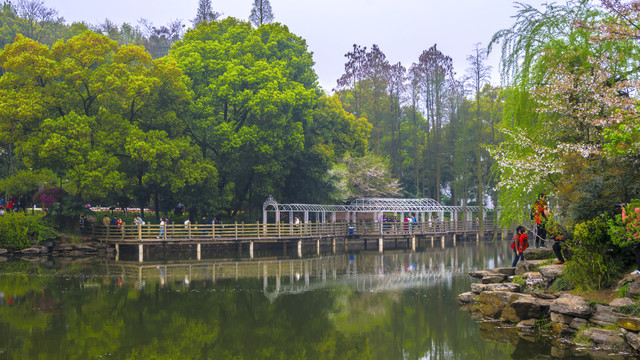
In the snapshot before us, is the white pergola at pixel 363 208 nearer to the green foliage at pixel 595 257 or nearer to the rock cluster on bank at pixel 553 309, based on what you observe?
the rock cluster on bank at pixel 553 309

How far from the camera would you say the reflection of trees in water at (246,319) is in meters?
11.0

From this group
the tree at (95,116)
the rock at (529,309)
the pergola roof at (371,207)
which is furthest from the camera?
the pergola roof at (371,207)

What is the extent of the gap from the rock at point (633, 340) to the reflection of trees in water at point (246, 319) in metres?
A: 2.18

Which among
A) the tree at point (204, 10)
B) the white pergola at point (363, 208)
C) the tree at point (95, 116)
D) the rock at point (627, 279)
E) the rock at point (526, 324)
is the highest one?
the tree at point (204, 10)

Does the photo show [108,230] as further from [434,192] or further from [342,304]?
[434,192]

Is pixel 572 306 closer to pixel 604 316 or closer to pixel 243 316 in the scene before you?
pixel 604 316

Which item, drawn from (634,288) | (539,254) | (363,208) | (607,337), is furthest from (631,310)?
(363,208)

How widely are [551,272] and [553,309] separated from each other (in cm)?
207

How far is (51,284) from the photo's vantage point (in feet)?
61.8

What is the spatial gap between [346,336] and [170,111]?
24.7 meters

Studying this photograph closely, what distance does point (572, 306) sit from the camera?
1180 centimetres

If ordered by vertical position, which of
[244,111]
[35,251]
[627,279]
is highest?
[244,111]

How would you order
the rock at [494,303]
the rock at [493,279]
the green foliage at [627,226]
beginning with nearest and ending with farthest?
the green foliage at [627,226] → the rock at [494,303] → the rock at [493,279]

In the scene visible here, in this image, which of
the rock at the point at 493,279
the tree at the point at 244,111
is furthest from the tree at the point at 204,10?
the rock at the point at 493,279
